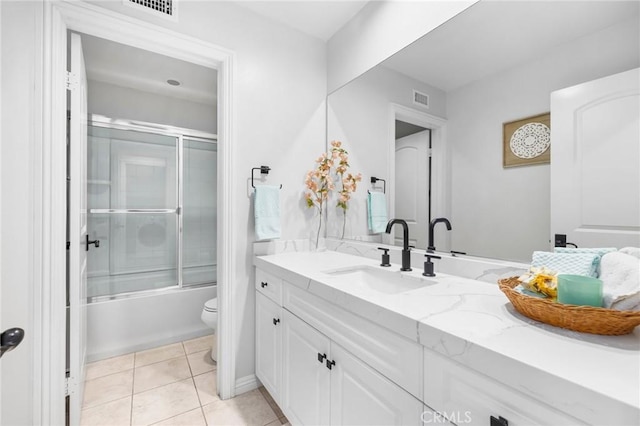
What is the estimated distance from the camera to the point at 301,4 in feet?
5.81

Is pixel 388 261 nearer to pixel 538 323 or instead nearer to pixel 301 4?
pixel 538 323

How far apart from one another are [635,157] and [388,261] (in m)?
0.98

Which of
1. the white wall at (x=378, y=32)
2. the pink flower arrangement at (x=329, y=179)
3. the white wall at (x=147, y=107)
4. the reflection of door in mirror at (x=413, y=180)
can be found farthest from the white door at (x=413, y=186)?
the white wall at (x=147, y=107)

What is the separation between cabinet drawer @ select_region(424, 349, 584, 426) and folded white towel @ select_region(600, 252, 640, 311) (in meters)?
0.34

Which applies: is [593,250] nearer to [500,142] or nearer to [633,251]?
[633,251]

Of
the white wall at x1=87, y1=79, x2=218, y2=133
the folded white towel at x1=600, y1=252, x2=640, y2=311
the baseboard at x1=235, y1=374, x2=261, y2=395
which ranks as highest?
the white wall at x1=87, y1=79, x2=218, y2=133

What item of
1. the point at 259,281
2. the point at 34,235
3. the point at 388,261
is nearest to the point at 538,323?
the point at 388,261

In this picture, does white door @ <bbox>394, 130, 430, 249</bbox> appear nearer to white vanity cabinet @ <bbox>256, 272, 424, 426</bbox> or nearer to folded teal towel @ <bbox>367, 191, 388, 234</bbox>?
folded teal towel @ <bbox>367, 191, 388, 234</bbox>

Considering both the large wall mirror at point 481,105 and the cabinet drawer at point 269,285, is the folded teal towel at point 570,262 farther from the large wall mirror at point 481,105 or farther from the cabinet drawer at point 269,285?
the cabinet drawer at point 269,285

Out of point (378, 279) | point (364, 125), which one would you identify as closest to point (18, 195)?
point (378, 279)

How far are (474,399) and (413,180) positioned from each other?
111 centimetres

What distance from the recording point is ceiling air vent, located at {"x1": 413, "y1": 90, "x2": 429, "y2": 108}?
1465 mm

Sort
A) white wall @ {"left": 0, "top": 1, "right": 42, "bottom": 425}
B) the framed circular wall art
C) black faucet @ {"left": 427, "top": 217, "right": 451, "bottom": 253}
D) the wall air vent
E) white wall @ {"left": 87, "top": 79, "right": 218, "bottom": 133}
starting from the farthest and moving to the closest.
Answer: white wall @ {"left": 87, "top": 79, "right": 218, "bottom": 133} < the wall air vent < black faucet @ {"left": 427, "top": 217, "right": 451, "bottom": 253} < white wall @ {"left": 0, "top": 1, "right": 42, "bottom": 425} < the framed circular wall art

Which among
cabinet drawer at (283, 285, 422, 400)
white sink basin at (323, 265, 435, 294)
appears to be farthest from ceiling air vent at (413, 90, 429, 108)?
cabinet drawer at (283, 285, 422, 400)
